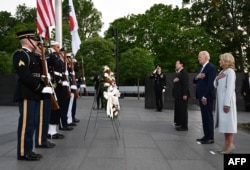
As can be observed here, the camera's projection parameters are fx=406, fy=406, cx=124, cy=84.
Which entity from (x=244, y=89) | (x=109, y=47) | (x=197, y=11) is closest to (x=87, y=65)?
(x=109, y=47)

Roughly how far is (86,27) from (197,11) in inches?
1170

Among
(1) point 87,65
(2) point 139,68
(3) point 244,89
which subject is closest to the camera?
(3) point 244,89

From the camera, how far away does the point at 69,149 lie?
8625 millimetres

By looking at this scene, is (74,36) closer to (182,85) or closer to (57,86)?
(182,85)

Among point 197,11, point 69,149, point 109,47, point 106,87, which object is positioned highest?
point 197,11

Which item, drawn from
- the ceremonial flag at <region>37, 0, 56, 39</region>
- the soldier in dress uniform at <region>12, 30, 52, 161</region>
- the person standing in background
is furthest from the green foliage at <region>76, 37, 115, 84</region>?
the soldier in dress uniform at <region>12, 30, 52, 161</region>

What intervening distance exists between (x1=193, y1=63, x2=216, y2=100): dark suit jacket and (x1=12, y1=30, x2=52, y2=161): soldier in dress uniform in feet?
13.3

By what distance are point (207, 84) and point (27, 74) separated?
4.52m

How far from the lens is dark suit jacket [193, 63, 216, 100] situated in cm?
962

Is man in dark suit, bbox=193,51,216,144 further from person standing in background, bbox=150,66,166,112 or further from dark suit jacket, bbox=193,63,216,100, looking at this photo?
person standing in background, bbox=150,66,166,112

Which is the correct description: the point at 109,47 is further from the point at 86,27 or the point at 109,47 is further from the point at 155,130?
the point at 155,130

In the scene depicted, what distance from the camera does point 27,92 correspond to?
7262 millimetres

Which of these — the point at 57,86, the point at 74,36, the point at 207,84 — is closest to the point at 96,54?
the point at 74,36

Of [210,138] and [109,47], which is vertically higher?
[109,47]
